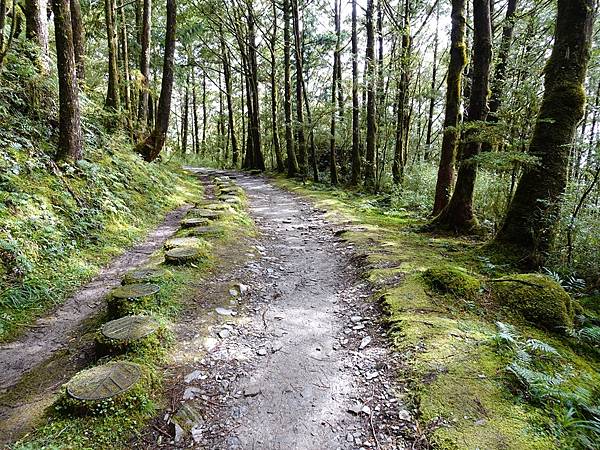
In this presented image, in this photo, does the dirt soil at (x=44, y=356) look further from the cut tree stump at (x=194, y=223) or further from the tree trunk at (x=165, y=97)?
the tree trunk at (x=165, y=97)

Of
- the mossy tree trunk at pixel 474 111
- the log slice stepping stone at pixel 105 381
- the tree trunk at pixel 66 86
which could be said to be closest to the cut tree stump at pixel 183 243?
the log slice stepping stone at pixel 105 381

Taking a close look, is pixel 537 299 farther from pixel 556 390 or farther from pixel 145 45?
pixel 145 45

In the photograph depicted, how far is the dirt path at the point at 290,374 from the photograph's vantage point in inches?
115

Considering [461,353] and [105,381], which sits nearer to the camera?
[105,381]

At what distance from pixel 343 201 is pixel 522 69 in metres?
6.34

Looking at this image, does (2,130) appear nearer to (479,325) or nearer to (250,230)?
(250,230)

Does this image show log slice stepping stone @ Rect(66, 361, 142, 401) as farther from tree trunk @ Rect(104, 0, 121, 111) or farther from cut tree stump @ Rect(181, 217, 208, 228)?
tree trunk @ Rect(104, 0, 121, 111)

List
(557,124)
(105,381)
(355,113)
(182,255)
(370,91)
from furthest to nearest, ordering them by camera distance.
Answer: (355,113) → (370,91) → (182,255) → (557,124) → (105,381)

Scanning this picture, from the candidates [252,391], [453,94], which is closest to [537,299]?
[252,391]

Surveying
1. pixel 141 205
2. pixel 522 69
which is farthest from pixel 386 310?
pixel 522 69

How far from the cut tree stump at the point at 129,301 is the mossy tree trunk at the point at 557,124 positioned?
18.0 feet

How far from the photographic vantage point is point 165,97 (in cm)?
1261

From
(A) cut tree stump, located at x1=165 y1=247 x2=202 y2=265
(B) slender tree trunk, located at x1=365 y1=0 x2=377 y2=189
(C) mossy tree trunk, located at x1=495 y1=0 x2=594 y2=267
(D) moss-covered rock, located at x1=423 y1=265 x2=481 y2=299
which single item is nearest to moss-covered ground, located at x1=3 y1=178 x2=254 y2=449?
(A) cut tree stump, located at x1=165 y1=247 x2=202 y2=265

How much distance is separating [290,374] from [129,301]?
2185mm
